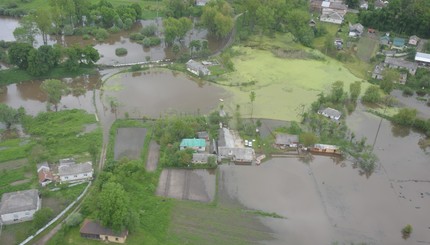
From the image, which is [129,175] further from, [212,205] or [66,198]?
[212,205]

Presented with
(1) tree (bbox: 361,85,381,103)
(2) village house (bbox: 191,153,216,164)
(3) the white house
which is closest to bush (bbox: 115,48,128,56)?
(3) the white house

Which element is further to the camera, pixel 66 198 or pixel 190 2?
pixel 190 2

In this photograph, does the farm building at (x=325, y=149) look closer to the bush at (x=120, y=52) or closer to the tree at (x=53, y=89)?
the tree at (x=53, y=89)

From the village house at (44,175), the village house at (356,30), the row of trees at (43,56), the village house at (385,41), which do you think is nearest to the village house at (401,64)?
the village house at (385,41)

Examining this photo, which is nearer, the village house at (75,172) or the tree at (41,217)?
the tree at (41,217)

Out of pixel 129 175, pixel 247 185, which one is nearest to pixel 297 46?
pixel 247 185

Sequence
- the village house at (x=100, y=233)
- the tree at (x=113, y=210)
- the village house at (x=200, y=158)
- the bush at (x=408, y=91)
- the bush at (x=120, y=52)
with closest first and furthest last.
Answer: the tree at (x=113, y=210) < the village house at (x=100, y=233) < the village house at (x=200, y=158) < the bush at (x=408, y=91) < the bush at (x=120, y=52)
